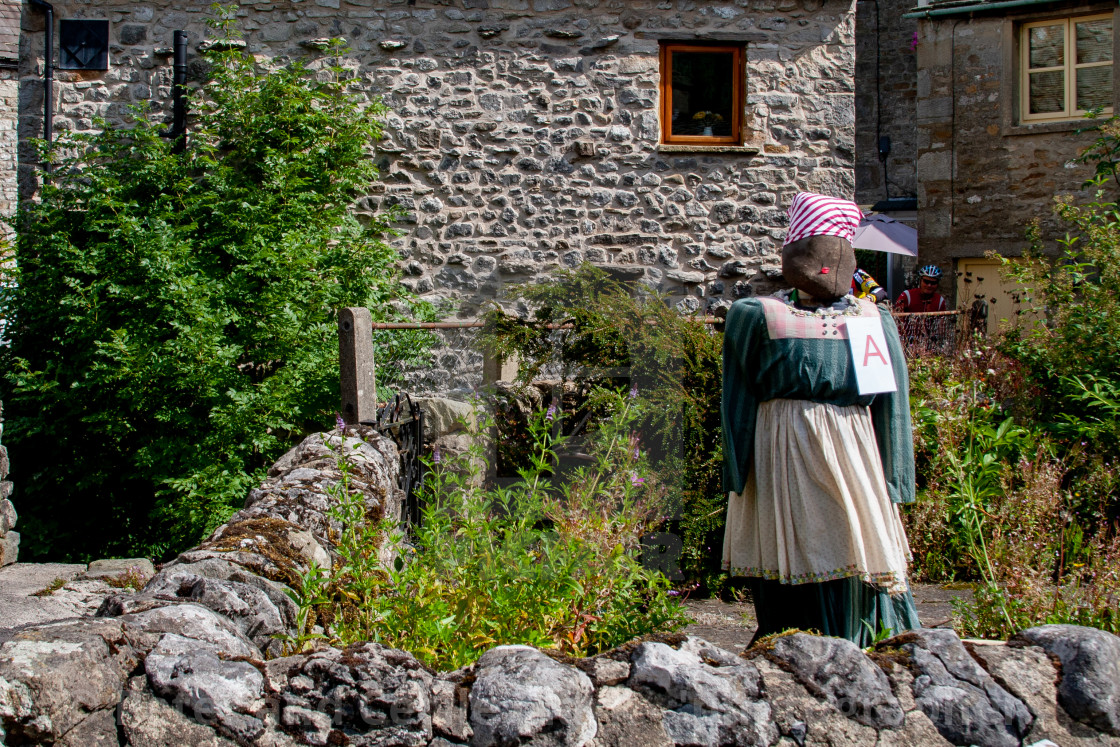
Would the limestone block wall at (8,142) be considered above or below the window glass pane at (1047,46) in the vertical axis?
below

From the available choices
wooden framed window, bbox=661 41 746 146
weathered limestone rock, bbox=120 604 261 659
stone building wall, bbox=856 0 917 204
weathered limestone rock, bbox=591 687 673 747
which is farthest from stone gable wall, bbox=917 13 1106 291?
weathered limestone rock, bbox=120 604 261 659

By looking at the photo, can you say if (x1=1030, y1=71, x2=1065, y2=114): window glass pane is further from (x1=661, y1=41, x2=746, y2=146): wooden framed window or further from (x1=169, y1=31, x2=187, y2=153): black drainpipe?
(x1=169, y1=31, x2=187, y2=153): black drainpipe

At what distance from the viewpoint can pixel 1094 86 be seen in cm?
1017

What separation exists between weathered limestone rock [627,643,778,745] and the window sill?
597 centimetres

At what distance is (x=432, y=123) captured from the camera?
727 centimetres

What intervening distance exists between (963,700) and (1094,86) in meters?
10.4

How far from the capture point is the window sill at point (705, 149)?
7.38 m

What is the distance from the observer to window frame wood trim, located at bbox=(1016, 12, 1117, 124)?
1012cm

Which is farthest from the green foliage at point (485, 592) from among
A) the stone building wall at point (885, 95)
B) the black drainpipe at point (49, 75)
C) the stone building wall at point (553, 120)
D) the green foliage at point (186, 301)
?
the stone building wall at point (885, 95)

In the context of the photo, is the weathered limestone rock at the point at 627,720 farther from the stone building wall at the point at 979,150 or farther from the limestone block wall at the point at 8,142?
the stone building wall at the point at 979,150

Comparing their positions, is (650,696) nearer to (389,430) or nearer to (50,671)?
(50,671)

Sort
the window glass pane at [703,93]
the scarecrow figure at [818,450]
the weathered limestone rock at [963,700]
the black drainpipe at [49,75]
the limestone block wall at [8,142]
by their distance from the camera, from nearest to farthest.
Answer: the weathered limestone rock at [963,700] → the scarecrow figure at [818,450] → the black drainpipe at [49,75] → the window glass pane at [703,93] → the limestone block wall at [8,142]

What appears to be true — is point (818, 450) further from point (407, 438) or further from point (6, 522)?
point (6, 522)

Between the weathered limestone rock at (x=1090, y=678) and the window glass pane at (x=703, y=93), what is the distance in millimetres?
6011
